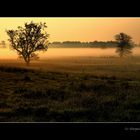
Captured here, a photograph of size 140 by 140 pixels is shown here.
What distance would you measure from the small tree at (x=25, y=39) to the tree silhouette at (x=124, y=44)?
2.50 feet

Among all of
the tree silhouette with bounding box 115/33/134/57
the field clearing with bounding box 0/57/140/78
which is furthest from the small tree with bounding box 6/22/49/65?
the tree silhouette with bounding box 115/33/134/57

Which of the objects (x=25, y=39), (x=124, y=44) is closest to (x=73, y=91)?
(x=124, y=44)

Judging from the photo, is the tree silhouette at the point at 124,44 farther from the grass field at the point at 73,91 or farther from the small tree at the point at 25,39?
Answer: the small tree at the point at 25,39

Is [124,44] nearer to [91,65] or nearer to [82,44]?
[91,65]

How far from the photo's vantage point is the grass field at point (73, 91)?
530cm

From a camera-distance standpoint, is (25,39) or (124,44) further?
(25,39)

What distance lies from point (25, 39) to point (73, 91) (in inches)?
48.5

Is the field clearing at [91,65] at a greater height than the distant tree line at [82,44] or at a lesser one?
lesser

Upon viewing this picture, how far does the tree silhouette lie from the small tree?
761mm

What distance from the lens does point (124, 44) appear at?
19.5 ft

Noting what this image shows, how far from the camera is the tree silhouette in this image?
558 cm

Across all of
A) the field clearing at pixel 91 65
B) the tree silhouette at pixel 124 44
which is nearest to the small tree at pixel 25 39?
the field clearing at pixel 91 65

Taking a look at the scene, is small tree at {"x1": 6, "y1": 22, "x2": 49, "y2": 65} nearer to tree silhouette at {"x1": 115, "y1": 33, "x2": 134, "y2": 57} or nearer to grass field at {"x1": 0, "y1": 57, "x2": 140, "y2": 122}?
grass field at {"x1": 0, "y1": 57, "x2": 140, "y2": 122}
